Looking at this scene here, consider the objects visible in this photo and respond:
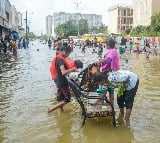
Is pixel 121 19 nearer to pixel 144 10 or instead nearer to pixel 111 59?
pixel 144 10

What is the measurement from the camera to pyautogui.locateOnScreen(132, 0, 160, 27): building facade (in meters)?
92.2

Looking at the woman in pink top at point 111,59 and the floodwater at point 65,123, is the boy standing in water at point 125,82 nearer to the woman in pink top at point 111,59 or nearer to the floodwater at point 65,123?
the floodwater at point 65,123

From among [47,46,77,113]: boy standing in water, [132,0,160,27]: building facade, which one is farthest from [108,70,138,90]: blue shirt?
[132,0,160,27]: building facade

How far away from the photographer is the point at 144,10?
97.6 metres

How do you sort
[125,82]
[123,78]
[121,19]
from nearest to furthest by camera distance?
[123,78] < [125,82] < [121,19]

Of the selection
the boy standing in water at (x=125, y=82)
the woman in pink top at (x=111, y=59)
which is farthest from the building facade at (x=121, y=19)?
the boy standing in water at (x=125, y=82)

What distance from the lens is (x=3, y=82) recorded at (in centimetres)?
1541

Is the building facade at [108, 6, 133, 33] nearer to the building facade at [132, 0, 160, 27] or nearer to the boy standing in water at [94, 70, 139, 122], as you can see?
the building facade at [132, 0, 160, 27]

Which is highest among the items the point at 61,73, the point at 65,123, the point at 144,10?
the point at 144,10

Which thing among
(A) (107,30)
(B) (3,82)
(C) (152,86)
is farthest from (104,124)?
(A) (107,30)

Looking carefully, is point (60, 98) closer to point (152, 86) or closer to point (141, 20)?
point (152, 86)

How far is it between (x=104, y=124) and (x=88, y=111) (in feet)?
2.04

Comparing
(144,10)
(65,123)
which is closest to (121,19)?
(144,10)

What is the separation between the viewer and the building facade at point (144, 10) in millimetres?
92188
